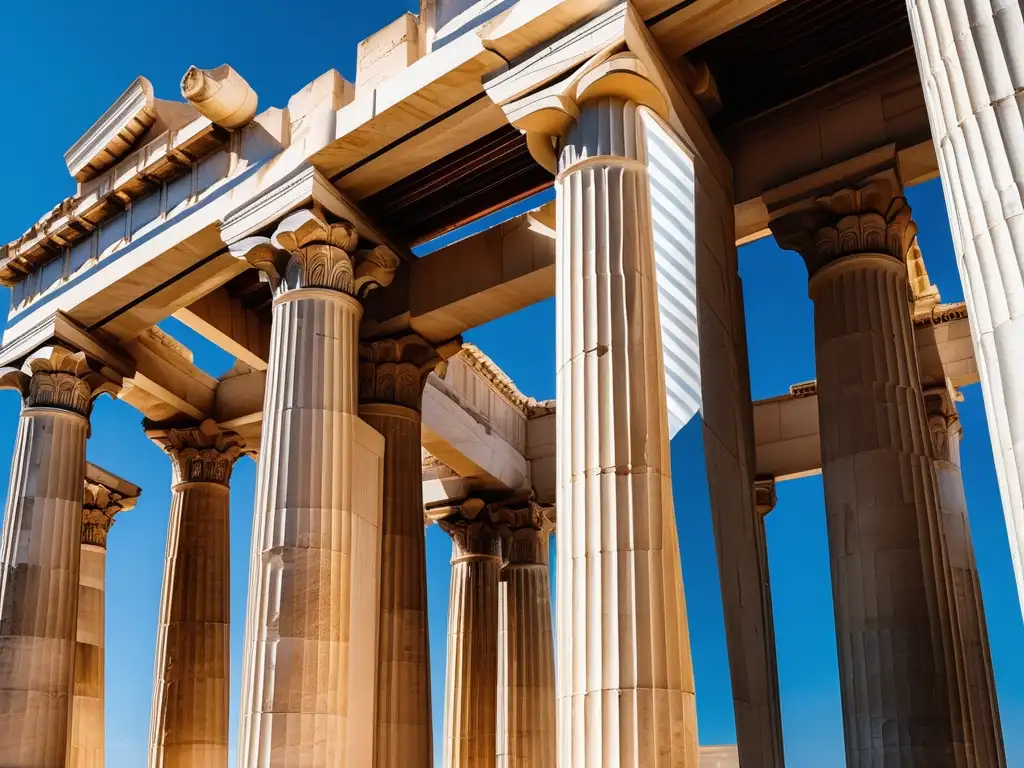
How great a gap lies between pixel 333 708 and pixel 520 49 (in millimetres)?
21152

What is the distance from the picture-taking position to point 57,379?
1911 inches

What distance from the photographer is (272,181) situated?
41188 mm

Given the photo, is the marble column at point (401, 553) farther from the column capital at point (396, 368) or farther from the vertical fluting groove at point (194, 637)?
the vertical fluting groove at point (194, 637)

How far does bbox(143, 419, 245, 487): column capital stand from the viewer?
2282 inches

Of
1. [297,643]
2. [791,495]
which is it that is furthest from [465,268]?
[791,495]

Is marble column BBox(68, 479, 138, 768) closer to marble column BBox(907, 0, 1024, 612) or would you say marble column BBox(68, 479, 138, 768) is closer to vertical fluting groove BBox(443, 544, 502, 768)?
vertical fluting groove BBox(443, 544, 502, 768)

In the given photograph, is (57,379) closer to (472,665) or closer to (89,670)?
(89,670)

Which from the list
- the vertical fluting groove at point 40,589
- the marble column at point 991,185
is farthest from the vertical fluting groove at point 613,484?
the vertical fluting groove at point 40,589

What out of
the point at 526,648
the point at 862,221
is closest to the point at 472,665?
the point at 526,648

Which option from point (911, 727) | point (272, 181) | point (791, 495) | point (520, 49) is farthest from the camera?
point (791, 495)

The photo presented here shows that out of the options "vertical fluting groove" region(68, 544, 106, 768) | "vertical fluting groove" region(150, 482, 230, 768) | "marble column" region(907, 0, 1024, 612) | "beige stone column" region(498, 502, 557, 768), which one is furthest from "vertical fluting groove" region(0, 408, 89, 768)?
"marble column" region(907, 0, 1024, 612)

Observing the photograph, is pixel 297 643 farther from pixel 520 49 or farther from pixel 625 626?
pixel 520 49

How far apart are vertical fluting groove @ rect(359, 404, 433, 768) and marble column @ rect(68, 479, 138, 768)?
18.6 meters

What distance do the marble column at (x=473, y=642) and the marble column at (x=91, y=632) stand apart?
18.8 meters
